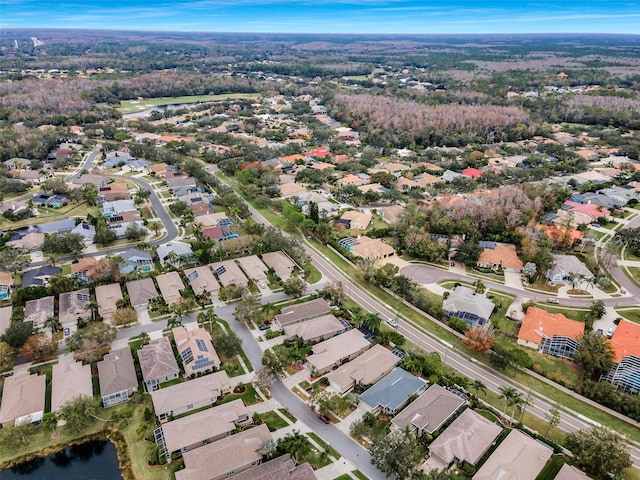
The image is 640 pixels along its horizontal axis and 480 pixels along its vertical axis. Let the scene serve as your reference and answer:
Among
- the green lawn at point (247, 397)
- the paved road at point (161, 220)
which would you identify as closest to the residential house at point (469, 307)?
the green lawn at point (247, 397)

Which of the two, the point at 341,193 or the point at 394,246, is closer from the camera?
the point at 394,246

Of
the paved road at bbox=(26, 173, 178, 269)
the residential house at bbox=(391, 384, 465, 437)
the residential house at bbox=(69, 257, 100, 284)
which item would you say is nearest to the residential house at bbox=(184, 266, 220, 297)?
the residential house at bbox=(69, 257, 100, 284)

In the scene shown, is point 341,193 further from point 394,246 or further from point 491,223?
point 491,223

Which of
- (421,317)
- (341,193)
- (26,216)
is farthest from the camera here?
(341,193)

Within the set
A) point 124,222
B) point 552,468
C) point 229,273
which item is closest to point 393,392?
point 552,468

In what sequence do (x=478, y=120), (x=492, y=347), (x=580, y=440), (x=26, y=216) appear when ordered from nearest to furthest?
(x=580, y=440)
(x=492, y=347)
(x=26, y=216)
(x=478, y=120)

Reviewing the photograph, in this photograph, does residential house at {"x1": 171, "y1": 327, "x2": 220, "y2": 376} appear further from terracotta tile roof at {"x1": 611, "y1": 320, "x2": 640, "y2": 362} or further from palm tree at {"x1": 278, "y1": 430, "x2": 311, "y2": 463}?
terracotta tile roof at {"x1": 611, "y1": 320, "x2": 640, "y2": 362}

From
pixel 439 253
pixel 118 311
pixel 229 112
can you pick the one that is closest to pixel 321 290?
pixel 439 253

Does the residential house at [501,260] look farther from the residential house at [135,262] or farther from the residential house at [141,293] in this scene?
the residential house at [135,262]
